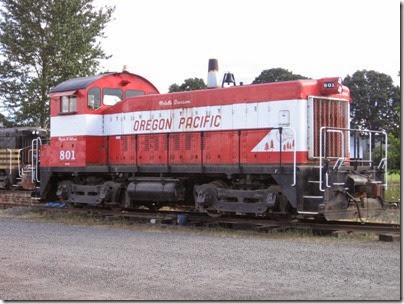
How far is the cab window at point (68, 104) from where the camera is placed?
16.6 m

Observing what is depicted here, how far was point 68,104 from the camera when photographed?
16828 mm

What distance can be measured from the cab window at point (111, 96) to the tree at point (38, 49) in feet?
39.8

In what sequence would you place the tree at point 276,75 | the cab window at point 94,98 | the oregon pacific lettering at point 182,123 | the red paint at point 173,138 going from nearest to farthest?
1. the red paint at point 173,138
2. the oregon pacific lettering at point 182,123
3. the cab window at point 94,98
4. the tree at point 276,75

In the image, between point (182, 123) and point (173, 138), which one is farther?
point (173, 138)

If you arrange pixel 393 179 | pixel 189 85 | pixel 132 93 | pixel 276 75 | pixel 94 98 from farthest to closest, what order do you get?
pixel 189 85, pixel 276 75, pixel 393 179, pixel 132 93, pixel 94 98

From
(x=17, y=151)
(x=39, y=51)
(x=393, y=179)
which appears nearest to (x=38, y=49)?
(x=39, y=51)

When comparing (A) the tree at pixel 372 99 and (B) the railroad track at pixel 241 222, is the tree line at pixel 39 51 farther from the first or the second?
(A) the tree at pixel 372 99

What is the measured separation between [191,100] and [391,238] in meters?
5.94

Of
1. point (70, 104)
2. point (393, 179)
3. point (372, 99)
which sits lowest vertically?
point (393, 179)

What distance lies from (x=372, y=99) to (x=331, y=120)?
38.1 metres

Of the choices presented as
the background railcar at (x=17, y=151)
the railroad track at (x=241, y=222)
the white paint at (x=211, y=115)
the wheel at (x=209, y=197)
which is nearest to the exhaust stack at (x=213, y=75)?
the white paint at (x=211, y=115)

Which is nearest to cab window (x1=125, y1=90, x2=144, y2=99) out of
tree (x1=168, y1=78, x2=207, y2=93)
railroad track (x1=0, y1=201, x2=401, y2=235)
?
railroad track (x1=0, y1=201, x2=401, y2=235)

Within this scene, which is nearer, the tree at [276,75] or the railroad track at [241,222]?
the railroad track at [241,222]

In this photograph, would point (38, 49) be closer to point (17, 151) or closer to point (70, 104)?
point (17, 151)
